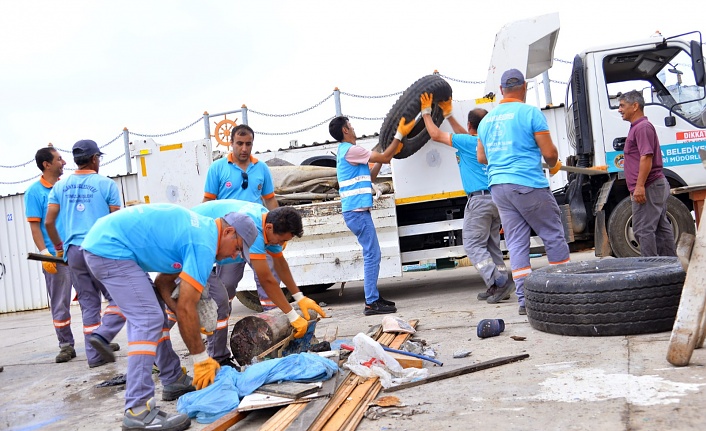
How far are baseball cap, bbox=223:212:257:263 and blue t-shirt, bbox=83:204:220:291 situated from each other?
0.49ft

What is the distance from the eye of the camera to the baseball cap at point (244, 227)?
363cm

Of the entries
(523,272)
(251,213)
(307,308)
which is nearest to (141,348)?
(251,213)

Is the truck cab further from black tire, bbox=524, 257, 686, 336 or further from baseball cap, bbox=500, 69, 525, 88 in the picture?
black tire, bbox=524, 257, 686, 336

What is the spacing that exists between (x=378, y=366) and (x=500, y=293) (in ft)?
9.56

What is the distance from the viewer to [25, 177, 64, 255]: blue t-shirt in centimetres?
586

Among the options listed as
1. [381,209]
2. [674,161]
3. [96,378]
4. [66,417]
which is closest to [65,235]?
[96,378]

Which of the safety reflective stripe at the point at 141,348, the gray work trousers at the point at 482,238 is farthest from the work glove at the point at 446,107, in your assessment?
the safety reflective stripe at the point at 141,348

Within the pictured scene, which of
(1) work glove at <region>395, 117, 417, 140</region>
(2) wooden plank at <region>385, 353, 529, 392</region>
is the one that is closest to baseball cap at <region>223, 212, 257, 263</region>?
(2) wooden plank at <region>385, 353, 529, 392</region>

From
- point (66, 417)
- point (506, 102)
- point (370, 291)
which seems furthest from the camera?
point (370, 291)

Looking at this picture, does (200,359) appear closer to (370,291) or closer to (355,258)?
(370,291)

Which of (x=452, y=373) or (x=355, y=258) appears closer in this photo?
(x=452, y=373)

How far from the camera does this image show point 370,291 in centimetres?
639

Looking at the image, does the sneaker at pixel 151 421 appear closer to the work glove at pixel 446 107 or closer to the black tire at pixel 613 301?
the black tire at pixel 613 301

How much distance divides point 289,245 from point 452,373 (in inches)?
166
